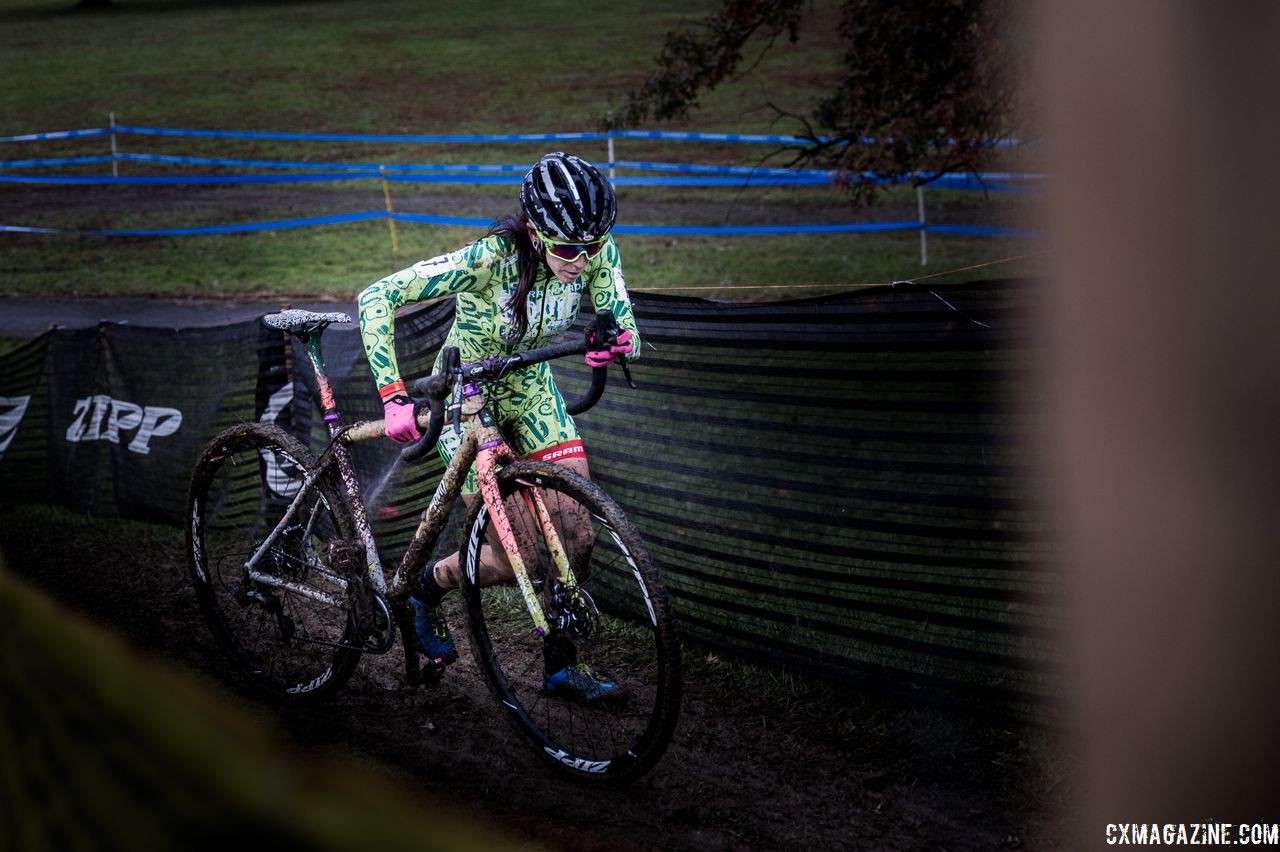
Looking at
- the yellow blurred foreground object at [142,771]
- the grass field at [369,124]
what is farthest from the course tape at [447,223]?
the yellow blurred foreground object at [142,771]

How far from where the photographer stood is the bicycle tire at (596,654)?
3.60 m

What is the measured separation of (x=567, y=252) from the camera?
4066 millimetres

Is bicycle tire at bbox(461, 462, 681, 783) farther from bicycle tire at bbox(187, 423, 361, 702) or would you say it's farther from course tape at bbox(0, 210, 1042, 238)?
course tape at bbox(0, 210, 1042, 238)

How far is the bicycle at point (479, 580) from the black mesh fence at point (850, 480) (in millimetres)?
499

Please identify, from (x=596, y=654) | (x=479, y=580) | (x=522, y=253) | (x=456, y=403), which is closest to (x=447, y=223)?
(x=596, y=654)

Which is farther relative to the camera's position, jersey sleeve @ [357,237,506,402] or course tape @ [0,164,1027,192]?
course tape @ [0,164,1027,192]

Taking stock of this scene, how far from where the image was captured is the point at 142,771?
3.12ft

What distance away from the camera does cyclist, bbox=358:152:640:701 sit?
12.8 ft

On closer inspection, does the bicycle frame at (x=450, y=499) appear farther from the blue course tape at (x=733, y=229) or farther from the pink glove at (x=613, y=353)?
the blue course tape at (x=733, y=229)

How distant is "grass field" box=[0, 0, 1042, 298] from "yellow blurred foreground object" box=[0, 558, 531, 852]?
7207 mm

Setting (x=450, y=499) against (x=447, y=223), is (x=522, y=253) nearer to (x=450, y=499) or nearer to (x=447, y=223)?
(x=450, y=499)

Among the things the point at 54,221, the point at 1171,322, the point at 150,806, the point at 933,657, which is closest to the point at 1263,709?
the point at 1171,322

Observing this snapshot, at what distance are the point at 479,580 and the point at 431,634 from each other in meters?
0.57

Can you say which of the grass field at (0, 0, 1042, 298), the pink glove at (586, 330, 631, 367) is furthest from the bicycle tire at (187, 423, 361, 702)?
the grass field at (0, 0, 1042, 298)
